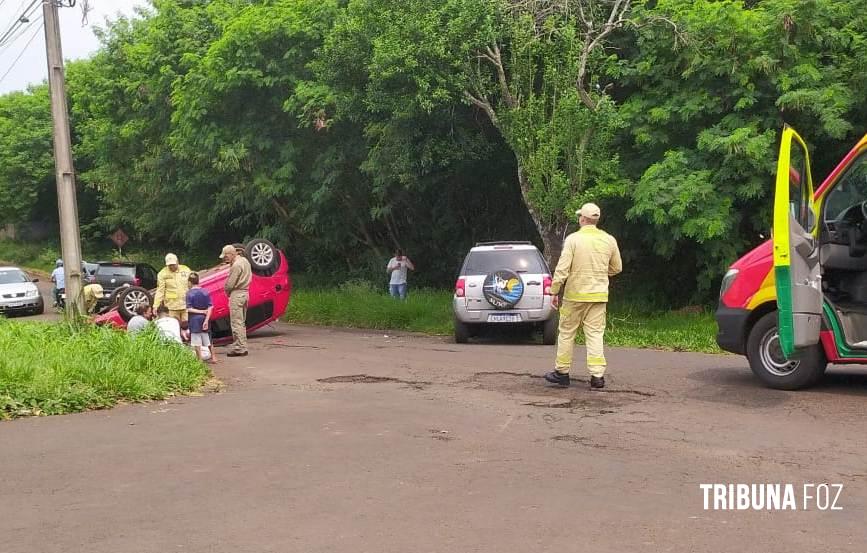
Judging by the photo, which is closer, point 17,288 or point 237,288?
point 237,288

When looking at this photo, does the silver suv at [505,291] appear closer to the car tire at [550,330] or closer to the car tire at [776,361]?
the car tire at [550,330]

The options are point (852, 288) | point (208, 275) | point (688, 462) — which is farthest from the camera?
point (208, 275)

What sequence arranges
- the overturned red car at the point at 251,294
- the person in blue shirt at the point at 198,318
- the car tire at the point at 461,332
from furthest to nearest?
the car tire at the point at 461,332 → the overturned red car at the point at 251,294 → the person in blue shirt at the point at 198,318

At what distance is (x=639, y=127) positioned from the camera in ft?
56.5

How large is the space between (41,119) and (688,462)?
188ft

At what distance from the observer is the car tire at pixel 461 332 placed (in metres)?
15.2

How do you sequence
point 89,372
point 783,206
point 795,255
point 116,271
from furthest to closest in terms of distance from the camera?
point 116,271 < point 89,372 < point 795,255 < point 783,206

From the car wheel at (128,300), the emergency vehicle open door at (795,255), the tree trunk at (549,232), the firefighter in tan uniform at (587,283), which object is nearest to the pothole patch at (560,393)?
the firefighter in tan uniform at (587,283)

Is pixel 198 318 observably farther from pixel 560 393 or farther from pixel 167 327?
pixel 560 393

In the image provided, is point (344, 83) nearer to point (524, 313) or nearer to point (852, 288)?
point (524, 313)

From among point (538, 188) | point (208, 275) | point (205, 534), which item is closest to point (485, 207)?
point (538, 188)

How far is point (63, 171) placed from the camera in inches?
529

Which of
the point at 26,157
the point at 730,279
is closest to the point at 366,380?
the point at 730,279

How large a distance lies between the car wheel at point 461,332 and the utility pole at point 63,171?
5928 millimetres
